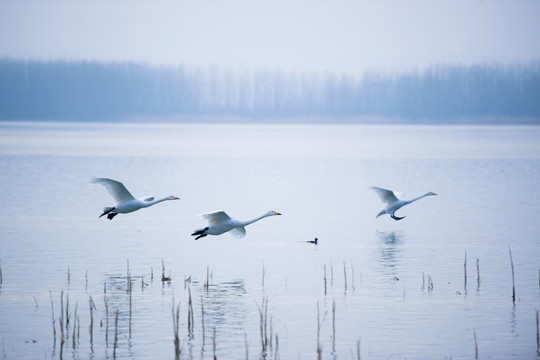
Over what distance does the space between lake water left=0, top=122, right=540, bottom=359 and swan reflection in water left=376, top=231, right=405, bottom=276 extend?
7cm

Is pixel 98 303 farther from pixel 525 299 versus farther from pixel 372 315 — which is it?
pixel 525 299

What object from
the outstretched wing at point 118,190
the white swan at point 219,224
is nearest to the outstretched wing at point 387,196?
the white swan at point 219,224

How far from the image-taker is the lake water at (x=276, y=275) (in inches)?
481

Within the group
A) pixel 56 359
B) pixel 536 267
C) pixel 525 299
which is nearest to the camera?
pixel 56 359

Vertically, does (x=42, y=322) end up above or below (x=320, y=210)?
below

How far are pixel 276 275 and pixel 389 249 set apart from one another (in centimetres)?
419

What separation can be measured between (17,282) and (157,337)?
4.32 metres

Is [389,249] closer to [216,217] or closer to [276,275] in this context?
[276,275]

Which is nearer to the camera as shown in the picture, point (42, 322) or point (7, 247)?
point (42, 322)

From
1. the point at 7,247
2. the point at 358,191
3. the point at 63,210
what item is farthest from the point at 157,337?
the point at 358,191

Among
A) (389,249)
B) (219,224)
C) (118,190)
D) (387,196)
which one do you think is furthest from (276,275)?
(387,196)

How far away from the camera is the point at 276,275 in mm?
16703

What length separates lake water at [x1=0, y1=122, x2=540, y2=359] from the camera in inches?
481

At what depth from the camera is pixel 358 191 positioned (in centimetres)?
3550
